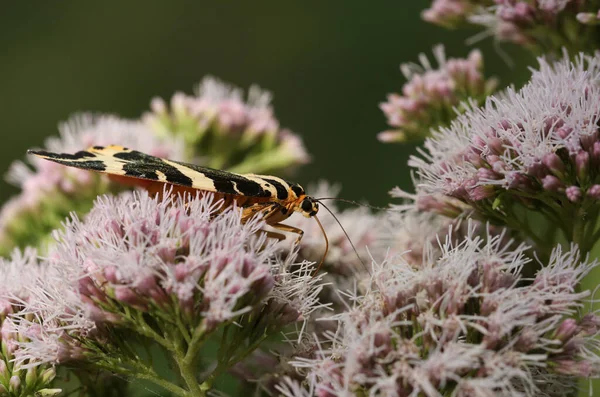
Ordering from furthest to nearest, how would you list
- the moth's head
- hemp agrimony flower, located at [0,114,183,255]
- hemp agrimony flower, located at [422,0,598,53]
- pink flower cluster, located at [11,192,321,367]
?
hemp agrimony flower, located at [0,114,183,255], the moth's head, hemp agrimony flower, located at [422,0,598,53], pink flower cluster, located at [11,192,321,367]

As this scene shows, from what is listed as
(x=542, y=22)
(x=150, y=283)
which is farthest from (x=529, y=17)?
(x=150, y=283)

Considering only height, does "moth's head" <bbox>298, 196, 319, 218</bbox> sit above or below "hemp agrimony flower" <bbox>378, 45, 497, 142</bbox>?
below

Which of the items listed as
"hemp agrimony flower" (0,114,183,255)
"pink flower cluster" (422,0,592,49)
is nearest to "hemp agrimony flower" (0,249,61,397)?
"hemp agrimony flower" (0,114,183,255)

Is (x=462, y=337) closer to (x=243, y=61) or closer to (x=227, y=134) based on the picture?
(x=227, y=134)

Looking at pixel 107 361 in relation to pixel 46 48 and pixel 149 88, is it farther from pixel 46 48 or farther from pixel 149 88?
pixel 46 48

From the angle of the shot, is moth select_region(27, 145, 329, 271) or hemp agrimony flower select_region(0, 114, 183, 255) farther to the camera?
hemp agrimony flower select_region(0, 114, 183, 255)

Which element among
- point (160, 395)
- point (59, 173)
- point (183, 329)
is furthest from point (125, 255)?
point (59, 173)

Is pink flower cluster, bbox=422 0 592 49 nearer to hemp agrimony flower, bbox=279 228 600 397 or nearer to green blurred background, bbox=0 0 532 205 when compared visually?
hemp agrimony flower, bbox=279 228 600 397
